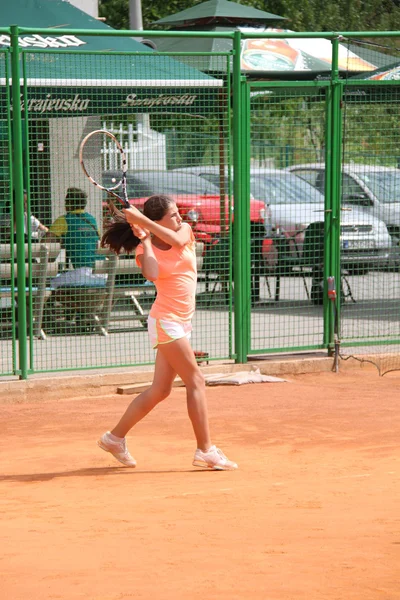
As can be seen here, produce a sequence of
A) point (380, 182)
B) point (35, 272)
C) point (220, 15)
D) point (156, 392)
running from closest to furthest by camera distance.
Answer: point (156, 392) < point (35, 272) < point (380, 182) < point (220, 15)

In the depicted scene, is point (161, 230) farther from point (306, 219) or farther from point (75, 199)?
point (306, 219)

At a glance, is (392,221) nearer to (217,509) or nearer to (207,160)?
(207,160)

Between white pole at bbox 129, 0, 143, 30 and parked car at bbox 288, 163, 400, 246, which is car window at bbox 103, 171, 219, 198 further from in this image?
white pole at bbox 129, 0, 143, 30

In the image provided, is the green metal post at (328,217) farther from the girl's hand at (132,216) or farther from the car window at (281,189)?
the girl's hand at (132,216)

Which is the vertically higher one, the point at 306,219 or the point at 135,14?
the point at 135,14

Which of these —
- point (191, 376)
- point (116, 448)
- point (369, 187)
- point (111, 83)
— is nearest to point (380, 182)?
point (369, 187)

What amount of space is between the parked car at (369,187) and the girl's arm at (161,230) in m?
4.65

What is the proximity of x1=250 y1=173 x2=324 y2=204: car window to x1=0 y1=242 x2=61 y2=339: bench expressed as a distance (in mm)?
2937

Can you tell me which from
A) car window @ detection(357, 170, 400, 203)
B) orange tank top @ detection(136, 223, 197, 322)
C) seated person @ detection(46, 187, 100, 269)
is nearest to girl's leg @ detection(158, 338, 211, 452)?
orange tank top @ detection(136, 223, 197, 322)

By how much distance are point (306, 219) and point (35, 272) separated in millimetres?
2913

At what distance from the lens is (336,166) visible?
→ 11102mm

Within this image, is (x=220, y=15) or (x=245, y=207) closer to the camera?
(x=245, y=207)

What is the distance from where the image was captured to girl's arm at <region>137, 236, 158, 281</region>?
23.1 feet

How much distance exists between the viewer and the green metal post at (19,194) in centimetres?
971
